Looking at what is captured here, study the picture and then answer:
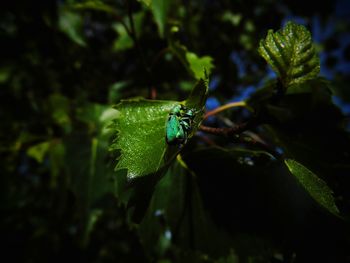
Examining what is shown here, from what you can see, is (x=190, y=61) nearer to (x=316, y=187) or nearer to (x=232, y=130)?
(x=232, y=130)

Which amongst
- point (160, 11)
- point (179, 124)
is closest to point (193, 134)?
point (179, 124)

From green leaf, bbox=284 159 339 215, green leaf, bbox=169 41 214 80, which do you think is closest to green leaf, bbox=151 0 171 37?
green leaf, bbox=169 41 214 80

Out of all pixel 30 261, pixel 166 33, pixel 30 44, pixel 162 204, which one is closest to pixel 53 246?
pixel 30 261

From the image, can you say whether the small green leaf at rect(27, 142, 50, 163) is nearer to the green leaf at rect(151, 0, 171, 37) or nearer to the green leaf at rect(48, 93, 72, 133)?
the green leaf at rect(48, 93, 72, 133)

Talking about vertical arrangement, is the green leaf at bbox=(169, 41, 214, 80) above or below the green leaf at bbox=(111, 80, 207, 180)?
above

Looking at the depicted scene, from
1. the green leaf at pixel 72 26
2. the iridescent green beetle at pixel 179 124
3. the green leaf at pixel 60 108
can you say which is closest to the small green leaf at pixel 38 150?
the green leaf at pixel 60 108

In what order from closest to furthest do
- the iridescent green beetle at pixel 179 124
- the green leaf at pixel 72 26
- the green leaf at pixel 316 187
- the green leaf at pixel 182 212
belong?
the green leaf at pixel 316 187
the iridescent green beetle at pixel 179 124
the green leaf at pixel 182 212
the green leaf at pixel 72 26

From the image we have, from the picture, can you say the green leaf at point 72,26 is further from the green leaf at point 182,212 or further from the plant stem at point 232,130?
the plant stem at point 232,130

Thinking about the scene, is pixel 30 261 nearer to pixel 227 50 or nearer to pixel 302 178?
pixel 227 50
